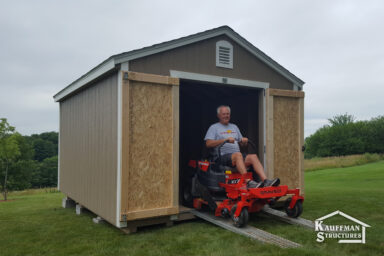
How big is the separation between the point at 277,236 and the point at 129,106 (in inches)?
112

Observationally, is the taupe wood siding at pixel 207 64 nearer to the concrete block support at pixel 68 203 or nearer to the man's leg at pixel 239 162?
the man's leg at pixel 239 162

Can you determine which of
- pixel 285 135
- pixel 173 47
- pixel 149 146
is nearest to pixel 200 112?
pixel 285 135

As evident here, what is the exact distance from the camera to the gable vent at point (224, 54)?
20.2 ft

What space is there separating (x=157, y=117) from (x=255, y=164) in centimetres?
188

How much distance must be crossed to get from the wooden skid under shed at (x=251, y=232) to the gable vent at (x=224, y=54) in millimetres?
2695

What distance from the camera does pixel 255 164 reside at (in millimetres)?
5828

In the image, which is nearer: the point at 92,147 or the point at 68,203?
the point at 92,147

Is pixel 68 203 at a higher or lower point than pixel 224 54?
lower

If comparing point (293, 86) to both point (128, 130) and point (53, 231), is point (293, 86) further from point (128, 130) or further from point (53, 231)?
point (53, 231)

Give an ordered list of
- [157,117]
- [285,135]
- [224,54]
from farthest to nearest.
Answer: [285,135], [224,54], [157,117]

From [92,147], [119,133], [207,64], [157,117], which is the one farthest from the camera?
[92,147]

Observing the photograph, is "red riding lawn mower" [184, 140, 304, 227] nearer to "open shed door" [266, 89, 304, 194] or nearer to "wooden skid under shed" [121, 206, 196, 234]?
"wooden skid under shed" [121, 206, 196, 234]

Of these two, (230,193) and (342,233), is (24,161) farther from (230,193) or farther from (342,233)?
(342,233)

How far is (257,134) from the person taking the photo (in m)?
7.17
